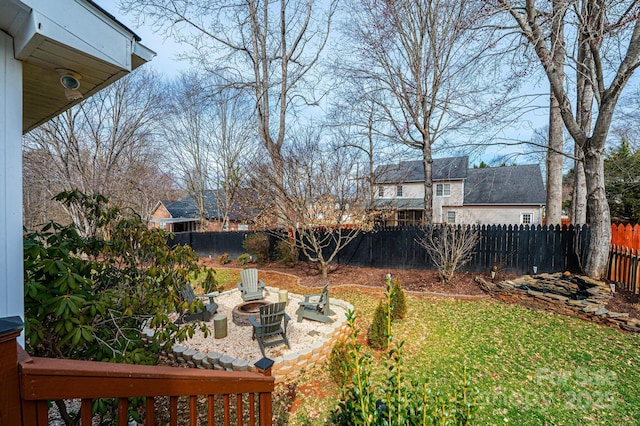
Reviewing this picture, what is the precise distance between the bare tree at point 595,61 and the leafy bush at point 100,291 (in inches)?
336

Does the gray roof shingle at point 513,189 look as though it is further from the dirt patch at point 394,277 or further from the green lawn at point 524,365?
the green lawn at point 524,365

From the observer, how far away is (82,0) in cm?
171

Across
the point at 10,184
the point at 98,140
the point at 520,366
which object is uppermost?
the point at 98,140

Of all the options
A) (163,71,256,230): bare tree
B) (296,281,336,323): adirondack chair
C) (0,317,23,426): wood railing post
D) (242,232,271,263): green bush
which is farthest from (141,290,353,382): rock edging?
(163,71,256,230): bare tree

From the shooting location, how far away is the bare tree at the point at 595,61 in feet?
19.7

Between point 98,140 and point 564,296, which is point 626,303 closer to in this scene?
point 564,296

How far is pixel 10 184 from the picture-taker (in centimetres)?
152

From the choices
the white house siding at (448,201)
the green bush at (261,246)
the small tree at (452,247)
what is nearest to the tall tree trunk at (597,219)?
the small tree at (452,247)

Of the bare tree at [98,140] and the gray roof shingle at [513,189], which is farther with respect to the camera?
the gray roof shingle at [513,189]

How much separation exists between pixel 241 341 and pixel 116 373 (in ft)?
14.2

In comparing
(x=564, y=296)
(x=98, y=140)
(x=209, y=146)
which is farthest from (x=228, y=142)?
(x=564, y=296)

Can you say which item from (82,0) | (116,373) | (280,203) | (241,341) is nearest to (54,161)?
(280,203)

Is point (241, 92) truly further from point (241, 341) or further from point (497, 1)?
point (241, 341)

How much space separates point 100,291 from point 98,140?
43.2 ft
